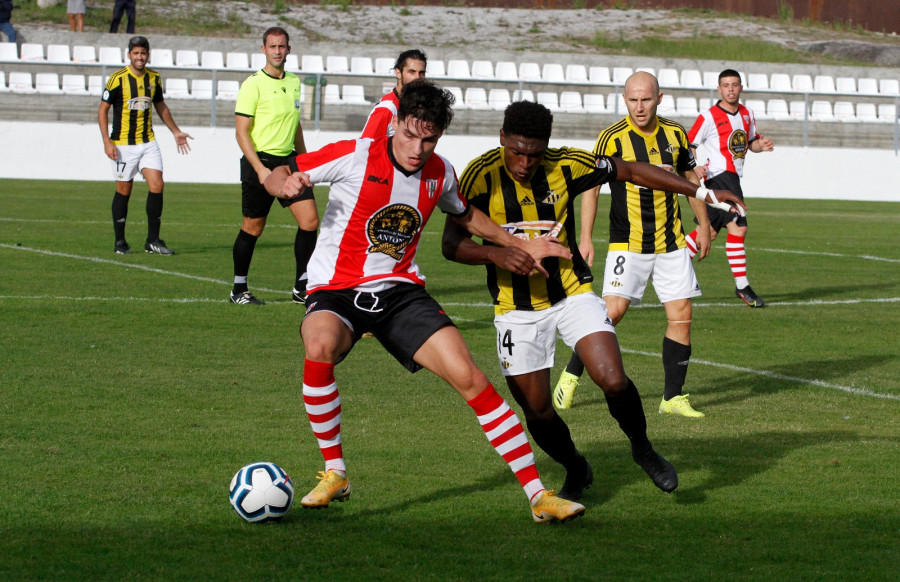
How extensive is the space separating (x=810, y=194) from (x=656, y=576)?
24877 millimetres

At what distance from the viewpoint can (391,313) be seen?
4.89 meters

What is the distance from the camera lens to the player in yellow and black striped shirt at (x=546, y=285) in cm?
493

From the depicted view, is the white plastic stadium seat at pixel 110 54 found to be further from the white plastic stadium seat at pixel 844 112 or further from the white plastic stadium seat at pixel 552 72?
the white plastic stadium seat at pixel 844 112

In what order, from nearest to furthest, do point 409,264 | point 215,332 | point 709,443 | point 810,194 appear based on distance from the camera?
1. point 409,264
2. point 709,443
3. point 215,332
4. point 810,194

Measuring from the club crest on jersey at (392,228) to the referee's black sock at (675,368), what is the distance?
2.64 meters

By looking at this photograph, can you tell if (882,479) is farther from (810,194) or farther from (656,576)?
(810,194)

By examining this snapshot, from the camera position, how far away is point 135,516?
4.60 meters

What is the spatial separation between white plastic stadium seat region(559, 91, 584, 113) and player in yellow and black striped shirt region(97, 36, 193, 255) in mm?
15093

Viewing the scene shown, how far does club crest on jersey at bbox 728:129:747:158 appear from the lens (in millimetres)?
11898

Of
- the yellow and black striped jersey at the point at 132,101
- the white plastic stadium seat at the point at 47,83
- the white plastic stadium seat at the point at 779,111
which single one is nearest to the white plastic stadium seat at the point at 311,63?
the white plastic stadium seat at the point at 47,83

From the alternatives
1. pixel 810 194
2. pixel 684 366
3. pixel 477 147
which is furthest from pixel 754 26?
pixel 684 366

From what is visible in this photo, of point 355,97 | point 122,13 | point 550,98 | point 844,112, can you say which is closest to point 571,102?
point 550,98

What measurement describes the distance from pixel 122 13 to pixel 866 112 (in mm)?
20969

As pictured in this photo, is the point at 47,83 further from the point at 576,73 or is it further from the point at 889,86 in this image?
the point at 889,86
